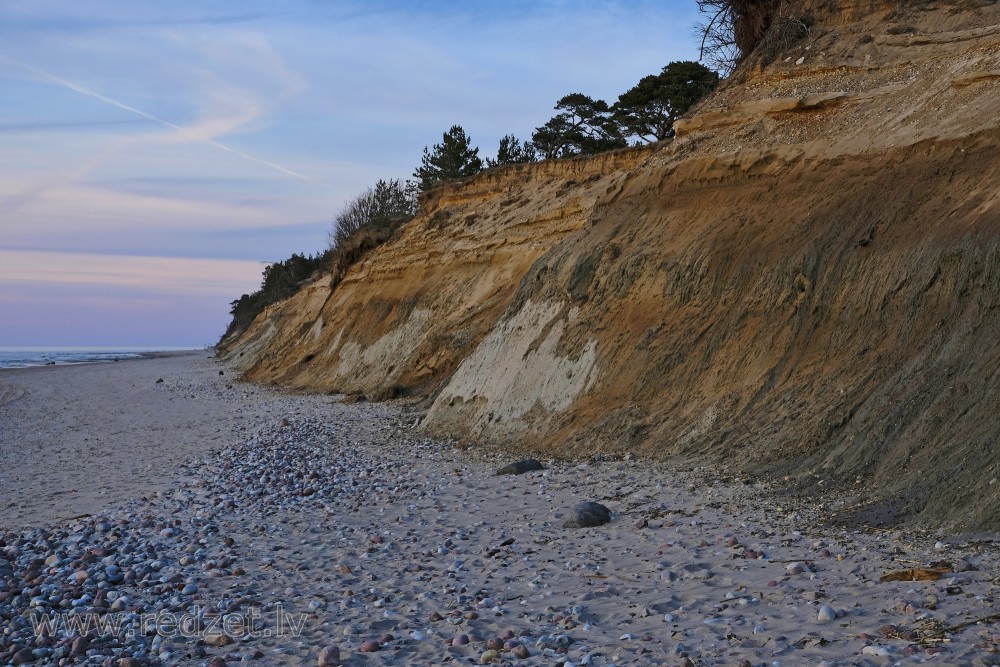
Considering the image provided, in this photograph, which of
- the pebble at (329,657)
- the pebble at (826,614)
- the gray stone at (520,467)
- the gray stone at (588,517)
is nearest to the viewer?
the pebble at (826,614)

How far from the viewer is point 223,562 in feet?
24.1

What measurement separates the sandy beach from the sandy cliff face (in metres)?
0.96

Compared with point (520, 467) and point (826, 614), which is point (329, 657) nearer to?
point (826, 614)

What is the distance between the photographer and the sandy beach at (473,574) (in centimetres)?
502

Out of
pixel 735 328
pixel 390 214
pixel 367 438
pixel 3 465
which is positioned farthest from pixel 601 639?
pixel 390 214

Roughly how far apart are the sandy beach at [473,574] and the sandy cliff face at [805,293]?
0.96 meters

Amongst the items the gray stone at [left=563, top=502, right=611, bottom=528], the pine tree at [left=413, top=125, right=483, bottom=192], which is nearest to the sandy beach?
the gray stone at [left=563, top=502, right=611, bottom=528]

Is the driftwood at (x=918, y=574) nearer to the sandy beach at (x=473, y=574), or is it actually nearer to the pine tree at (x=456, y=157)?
the sandy beach at (x=473, y=574)

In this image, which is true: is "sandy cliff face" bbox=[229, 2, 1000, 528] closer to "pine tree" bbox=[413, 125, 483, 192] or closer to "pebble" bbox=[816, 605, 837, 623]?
"pebble" bbox=[816, 605, 837, 623]

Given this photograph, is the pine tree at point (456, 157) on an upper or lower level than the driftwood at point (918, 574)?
upper

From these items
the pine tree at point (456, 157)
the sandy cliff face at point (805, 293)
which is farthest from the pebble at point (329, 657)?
the pine tree at point (456, 157)

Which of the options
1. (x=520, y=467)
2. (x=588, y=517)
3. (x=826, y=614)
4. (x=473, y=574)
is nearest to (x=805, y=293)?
(x=520, y=467)

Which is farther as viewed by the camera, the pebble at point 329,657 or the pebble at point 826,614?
the pebble at point 329,657

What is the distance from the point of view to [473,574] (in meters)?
6.80
